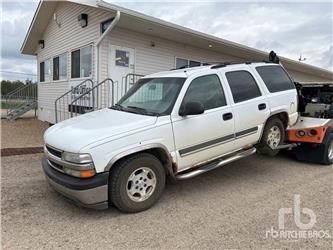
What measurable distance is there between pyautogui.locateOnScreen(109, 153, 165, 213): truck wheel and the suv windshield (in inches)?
30.0

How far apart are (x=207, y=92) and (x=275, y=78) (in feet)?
6.50

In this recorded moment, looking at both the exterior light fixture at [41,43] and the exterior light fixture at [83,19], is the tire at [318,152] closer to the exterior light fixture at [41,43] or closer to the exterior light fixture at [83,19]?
the exterior light fixture at [83,19]

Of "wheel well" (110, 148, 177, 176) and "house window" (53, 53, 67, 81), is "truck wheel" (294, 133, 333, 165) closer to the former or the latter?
"wheel well" (110, 148, 177, 176)

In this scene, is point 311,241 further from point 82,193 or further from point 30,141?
point 30,141

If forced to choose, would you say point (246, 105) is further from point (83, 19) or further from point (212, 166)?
point (83, 19)

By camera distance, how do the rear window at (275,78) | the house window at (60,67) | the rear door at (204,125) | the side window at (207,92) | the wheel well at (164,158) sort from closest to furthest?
the wheel well at (164,158)
the rear door at (204,125)
the side window at (207,92)
the rear window at (275,78)
the house window at (60,67)

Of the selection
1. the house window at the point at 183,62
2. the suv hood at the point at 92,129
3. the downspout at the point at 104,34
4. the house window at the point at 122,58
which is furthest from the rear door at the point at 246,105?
the house window at the point at 183,62

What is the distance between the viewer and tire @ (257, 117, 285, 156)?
5.16 meters

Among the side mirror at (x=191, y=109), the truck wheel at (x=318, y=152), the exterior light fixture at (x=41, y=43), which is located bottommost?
the truck wheel at (x=318, y=152)

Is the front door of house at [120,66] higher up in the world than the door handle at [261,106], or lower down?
higher up

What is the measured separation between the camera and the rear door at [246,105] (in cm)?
472

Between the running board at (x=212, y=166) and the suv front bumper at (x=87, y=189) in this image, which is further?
the running board at (x=212, y=166)

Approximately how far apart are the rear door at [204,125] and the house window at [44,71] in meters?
11.2

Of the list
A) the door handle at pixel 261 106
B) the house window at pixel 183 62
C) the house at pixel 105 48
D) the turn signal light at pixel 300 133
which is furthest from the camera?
the house window at pixel 183 62
